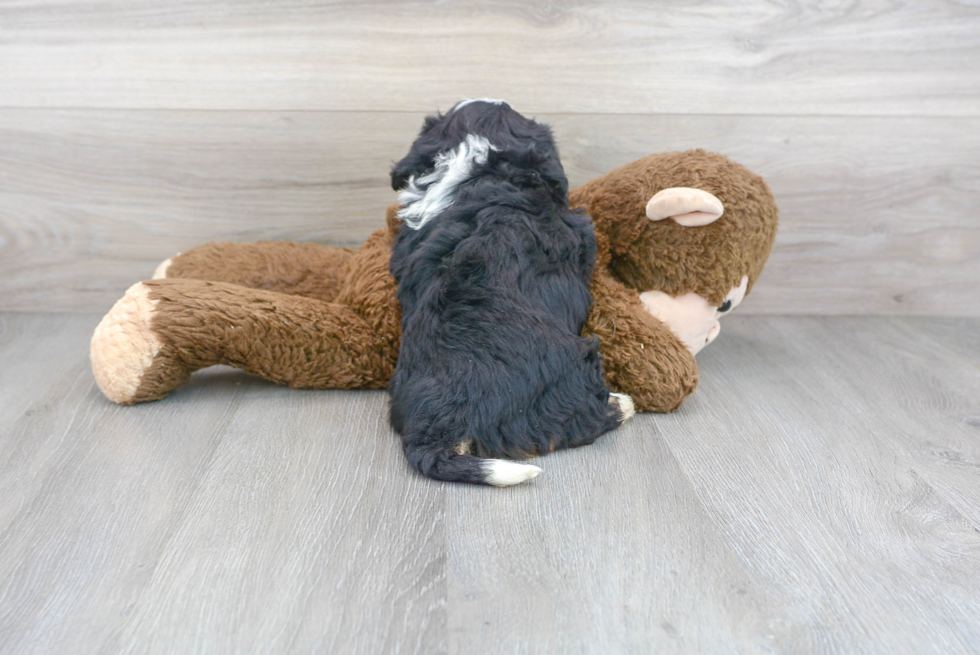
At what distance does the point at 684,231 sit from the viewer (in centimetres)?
106

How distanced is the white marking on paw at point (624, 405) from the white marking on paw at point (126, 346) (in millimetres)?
578

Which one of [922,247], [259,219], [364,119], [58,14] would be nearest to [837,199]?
[922,247]

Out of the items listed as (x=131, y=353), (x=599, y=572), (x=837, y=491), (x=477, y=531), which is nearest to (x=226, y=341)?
(x=131, y=353)

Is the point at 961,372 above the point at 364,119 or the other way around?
the other way around

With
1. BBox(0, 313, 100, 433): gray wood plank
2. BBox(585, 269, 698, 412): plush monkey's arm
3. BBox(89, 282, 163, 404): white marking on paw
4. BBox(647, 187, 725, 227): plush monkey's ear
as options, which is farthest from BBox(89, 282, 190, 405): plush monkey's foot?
BBox(647, 187, 725, 227): plush monkey's ear

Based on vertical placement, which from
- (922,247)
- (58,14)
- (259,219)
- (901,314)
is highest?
(58,14)

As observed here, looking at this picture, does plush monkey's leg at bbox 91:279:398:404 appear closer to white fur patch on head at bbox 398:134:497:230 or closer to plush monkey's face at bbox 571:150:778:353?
white fur patch on head at bbox 398:134:497:230

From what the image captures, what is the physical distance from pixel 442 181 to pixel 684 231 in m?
0.33

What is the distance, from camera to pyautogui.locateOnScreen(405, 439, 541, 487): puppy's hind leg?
82cm

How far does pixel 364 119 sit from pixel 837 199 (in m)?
0.85

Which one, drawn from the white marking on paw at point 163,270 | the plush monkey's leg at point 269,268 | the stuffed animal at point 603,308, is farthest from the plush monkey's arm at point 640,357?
the white marking on paw at point 163,270

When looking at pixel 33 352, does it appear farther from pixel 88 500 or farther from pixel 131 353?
pixel 88 500

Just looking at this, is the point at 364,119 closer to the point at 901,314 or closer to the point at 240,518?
the point at 240,518

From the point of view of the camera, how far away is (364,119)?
1.33 m
